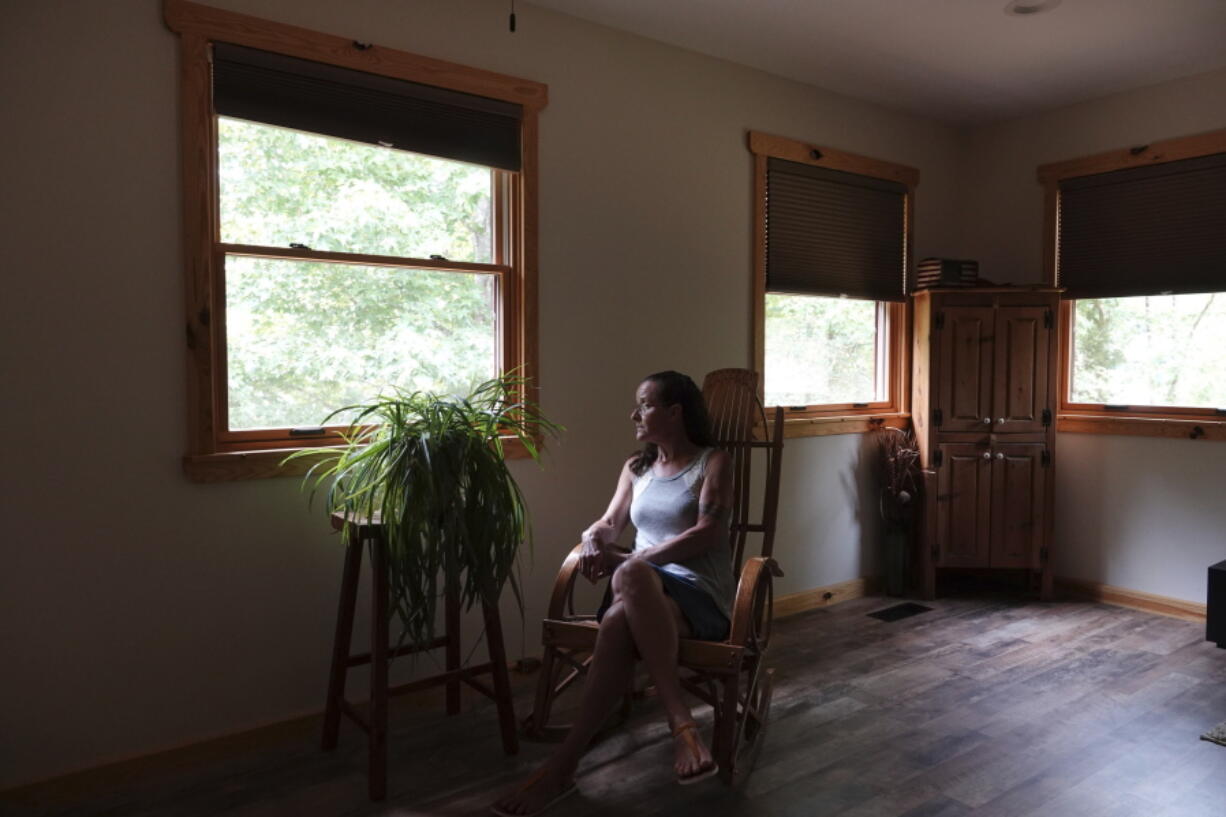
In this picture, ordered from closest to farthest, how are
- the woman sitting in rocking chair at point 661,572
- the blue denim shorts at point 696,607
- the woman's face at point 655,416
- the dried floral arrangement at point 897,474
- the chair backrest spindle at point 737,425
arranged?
the woman sitting in rocking chair at point 661,572, the blue denim shorts at point 696,607, the woman's face at point 655,416, the chair backrest spindle at point 737,425, the dried floral arrangement at point 897,474

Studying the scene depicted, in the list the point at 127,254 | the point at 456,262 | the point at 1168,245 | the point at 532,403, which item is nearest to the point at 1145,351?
the point at 1168,245

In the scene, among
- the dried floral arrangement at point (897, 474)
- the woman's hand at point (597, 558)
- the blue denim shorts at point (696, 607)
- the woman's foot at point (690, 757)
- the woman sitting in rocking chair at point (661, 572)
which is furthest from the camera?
the dried floral arrangement at point (897, 474)

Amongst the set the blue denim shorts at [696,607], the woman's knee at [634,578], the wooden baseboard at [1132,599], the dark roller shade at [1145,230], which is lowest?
the wooden baseboard at [1132,599]

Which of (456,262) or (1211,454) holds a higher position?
(456,262)

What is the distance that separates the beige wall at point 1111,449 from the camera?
423 cm

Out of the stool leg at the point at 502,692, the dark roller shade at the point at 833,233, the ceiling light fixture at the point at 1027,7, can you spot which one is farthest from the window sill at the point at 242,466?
the ceiling light fixture at the point at 1027,7

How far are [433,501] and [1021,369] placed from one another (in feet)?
11.1

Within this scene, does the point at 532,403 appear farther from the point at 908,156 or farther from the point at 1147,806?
the point at 908,156

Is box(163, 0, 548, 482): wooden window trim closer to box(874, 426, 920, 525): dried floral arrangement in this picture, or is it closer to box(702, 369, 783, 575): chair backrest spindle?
box(702, 369, 783, 575): chair backrest spindle

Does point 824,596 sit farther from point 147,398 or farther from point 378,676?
point 147,398

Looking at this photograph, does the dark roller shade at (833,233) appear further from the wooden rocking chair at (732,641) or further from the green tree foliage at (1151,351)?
the wooden rocking chair at (732,641)

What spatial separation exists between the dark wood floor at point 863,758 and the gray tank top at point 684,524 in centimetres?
56

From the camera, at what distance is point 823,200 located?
175 inches

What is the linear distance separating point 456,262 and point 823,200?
2.15 metres
